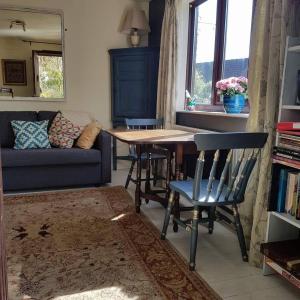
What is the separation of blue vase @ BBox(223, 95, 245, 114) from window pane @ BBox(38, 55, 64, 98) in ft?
8.37

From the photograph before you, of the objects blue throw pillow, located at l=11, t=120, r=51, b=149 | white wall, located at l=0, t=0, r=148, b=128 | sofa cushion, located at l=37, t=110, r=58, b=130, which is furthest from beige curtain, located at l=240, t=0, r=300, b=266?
white wall, located at l=0, t=0, r=148, b=128

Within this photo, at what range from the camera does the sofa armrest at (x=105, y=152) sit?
3.35m

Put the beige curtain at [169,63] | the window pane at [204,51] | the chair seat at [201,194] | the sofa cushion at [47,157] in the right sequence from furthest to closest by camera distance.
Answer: the beige curtain at [169,63], the window pane at [204,51], the sofa cushion at [47,157], the chair seat at [201,194]

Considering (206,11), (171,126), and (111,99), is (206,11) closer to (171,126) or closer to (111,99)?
(171,126)

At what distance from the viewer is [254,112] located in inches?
75.7

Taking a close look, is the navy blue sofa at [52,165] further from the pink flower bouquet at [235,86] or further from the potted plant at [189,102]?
the pink flower bouquet at [235,86]

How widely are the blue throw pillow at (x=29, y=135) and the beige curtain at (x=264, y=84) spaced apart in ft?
7.59

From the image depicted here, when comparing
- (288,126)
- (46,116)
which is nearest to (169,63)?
(46,116)

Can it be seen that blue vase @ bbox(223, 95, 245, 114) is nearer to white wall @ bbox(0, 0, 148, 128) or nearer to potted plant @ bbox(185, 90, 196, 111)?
potted plant @ bbox(185, 90, 196, 111)

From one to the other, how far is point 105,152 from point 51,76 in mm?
1587

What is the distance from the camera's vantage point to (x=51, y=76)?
4168mm

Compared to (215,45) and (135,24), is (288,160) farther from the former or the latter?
(135,24)

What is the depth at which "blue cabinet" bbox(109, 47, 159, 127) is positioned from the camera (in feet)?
13.5

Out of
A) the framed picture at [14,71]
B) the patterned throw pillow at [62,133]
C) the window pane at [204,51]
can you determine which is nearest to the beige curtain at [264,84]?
the window pane at [204,51]
